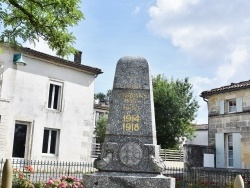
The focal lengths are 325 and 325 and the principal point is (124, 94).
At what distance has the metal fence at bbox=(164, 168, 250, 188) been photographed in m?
13.4

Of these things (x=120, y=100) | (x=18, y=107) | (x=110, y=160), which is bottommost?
(x=110, y=160)

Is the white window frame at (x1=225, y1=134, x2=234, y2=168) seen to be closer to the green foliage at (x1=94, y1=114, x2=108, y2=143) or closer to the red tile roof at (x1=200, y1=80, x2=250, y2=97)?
the red tile roof at (x1=200, y1=80, x2=250, y2=97)

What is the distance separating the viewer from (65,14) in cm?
1077

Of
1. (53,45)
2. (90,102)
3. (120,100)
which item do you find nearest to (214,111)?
(90,102)

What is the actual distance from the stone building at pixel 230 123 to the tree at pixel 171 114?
40.4 ft

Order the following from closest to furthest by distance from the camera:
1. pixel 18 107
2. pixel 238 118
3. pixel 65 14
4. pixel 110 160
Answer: pixel 110 160
pixel 65 14
pixel 18 107
pixel 238 118

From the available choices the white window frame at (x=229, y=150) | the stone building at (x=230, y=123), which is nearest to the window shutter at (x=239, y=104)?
the stone building at (x=230, y=123)

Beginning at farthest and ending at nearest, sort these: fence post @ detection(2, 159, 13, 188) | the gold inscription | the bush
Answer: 1. the bush
2. the gold inscription
3. fence post @ detection(2, 159, 13, 188)

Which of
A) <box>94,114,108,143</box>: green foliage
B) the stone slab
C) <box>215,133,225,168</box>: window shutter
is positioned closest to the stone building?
<box>215,133,225,168</box>: window shutter

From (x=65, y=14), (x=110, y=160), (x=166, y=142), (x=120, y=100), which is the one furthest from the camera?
(x=166, y=142)

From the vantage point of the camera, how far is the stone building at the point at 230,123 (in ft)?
61.6

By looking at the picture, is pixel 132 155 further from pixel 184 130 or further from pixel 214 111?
pixel 184 130

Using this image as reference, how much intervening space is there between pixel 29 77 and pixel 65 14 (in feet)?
28.7

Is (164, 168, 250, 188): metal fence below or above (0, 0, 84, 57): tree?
below
